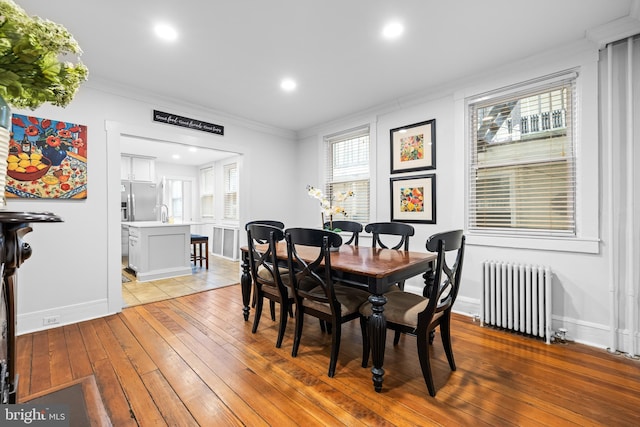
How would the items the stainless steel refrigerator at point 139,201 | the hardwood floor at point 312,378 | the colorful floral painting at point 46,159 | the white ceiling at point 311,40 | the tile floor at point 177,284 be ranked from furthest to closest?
the stainless steel refrigerator at point 139,201
the tile floor at point 177,284
the colorful floral painting at point 46,159
the white ceiling at point 311,40
the hardwood floor at point 312,378

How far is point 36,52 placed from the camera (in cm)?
66

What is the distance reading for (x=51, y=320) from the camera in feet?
9.42

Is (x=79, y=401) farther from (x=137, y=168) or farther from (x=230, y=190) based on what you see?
(x=137, y=168)

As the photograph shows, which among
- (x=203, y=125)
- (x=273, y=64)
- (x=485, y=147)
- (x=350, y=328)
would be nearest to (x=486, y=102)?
(x=485, y=147)

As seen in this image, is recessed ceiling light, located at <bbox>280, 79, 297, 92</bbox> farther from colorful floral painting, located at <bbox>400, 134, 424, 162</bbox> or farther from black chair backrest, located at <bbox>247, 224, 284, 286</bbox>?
black chair backrest, located at <bbox>247, 224, 284, 286</bbox>

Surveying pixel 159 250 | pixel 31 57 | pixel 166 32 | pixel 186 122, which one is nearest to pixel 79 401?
pixel 31 57

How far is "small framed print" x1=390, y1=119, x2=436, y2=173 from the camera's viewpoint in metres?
3.51

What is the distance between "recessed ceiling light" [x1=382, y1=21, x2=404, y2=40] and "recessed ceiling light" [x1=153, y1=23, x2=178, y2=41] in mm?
1692

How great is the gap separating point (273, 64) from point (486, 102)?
7.46 feet

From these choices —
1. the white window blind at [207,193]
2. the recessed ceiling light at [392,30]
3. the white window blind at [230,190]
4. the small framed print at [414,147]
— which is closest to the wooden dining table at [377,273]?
the small framed print at [414,147]

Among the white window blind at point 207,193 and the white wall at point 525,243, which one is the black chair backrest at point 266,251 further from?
the white window blind at point 207,193

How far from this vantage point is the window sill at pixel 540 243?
8.20 ft

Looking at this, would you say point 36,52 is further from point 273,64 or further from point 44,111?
point 44,111

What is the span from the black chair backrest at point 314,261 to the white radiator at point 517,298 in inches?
69.5
